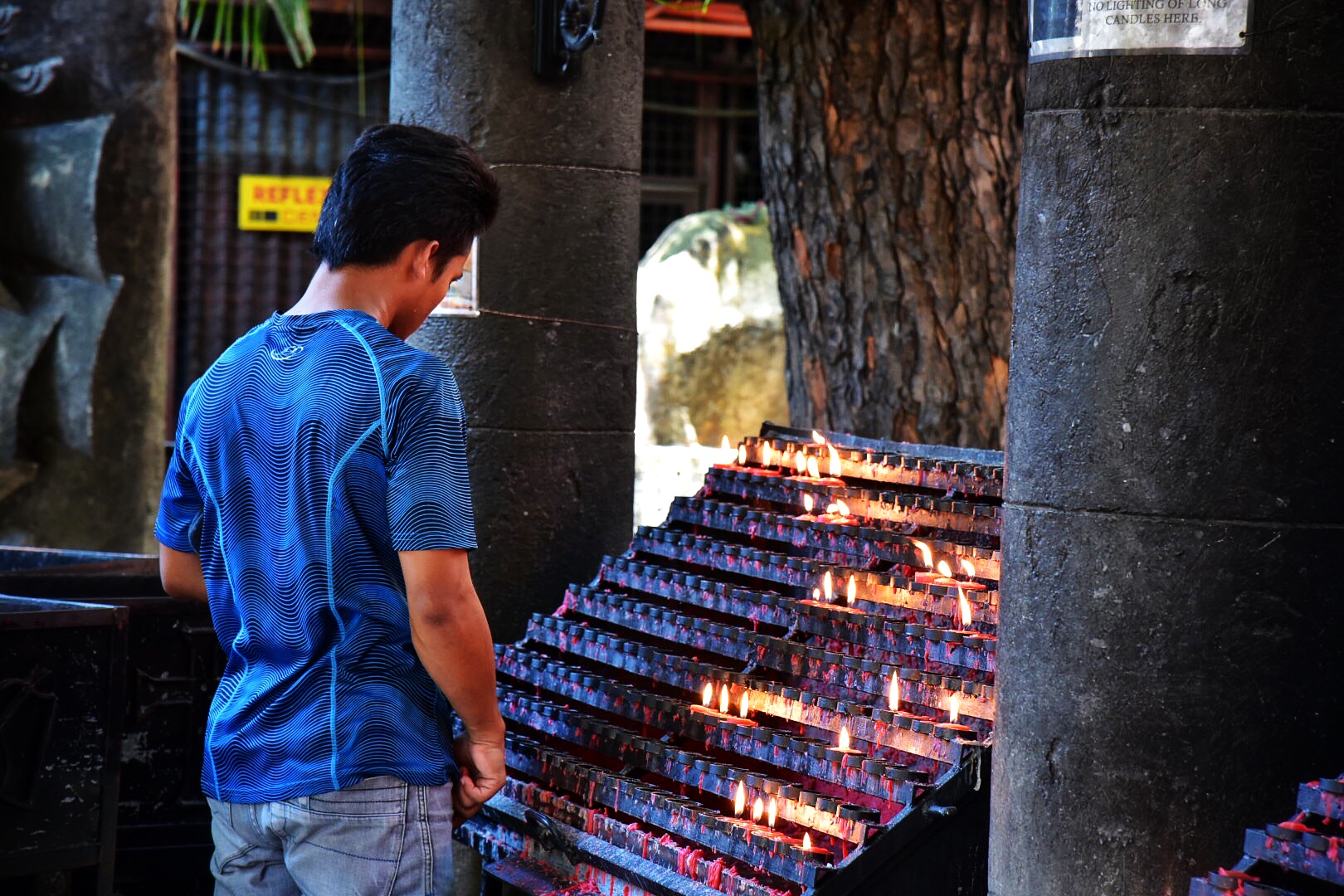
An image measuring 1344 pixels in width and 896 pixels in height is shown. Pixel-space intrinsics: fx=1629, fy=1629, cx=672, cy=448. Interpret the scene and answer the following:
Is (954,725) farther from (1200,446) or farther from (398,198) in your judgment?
(398,198)

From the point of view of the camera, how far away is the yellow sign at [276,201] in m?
12.2

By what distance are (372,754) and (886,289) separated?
4430 mm

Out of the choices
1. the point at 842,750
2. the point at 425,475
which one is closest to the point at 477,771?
the point at 425,475

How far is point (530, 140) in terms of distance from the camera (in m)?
5.10

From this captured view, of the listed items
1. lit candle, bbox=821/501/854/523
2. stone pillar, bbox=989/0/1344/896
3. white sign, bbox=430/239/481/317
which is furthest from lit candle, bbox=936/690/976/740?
white sign, bbox=430/239/481/317

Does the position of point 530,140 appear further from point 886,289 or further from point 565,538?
point 886,289

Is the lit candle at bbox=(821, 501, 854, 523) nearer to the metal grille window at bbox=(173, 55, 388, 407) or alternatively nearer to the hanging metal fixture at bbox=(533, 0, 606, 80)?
the hanging metal fixture at bbox=(533, 0, 606, 80)

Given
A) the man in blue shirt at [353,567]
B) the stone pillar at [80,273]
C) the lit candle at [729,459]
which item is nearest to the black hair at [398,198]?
the man in blue shirt at [353,567]

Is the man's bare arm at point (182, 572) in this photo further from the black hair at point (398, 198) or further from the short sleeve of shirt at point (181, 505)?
the black hair at point (398, 198)

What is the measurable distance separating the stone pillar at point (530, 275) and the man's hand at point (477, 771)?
6.89 feet

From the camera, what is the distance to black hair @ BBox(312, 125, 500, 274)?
117 inches

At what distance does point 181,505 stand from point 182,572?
0.17 meters

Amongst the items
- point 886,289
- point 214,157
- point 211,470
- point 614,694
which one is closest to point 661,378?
point 214,157

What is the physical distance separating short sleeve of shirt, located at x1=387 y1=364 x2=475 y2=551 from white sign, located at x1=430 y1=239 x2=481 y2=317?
2261 mm
